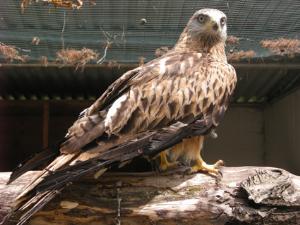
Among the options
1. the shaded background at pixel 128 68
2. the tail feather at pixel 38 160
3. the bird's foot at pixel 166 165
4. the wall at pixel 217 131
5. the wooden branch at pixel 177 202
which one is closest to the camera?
the wooden branch at pixel 177 202

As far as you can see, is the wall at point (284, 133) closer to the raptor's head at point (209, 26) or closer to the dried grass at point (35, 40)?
the raptor's head at point (209, 26)

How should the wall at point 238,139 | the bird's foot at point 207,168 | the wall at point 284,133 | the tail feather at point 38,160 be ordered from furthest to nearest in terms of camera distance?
the wall at point 238,139
the wall at point 284,133
the bird's foot at point 207,168
the tail feather at point 38,160

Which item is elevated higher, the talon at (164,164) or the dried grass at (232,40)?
the dried grass at (232,40)

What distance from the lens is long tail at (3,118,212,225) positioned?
127 inches

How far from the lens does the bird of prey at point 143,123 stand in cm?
332

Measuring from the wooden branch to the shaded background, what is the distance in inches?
90.2

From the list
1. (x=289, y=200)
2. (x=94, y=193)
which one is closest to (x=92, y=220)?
(x=94, y=193)

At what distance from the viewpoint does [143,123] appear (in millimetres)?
3693

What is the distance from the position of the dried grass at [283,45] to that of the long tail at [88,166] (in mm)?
2478

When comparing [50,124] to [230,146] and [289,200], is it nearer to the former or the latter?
[230,146]

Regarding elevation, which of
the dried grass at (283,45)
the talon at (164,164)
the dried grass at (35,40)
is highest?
the dried grass at (35,40)

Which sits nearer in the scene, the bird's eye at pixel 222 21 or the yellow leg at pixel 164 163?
the yellow leg at pixel 164 163

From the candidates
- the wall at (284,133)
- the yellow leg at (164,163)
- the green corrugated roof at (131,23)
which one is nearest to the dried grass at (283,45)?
the green corrugated roof at (131,23)

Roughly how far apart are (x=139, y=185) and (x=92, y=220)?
14.0 inches
